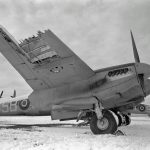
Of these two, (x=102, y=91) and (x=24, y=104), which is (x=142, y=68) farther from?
(x=24, y=104)

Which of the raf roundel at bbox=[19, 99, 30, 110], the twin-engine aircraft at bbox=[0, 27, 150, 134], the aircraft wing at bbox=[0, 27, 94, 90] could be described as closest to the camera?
the aircraft wing at bbox=[0, 27, 94, 90]

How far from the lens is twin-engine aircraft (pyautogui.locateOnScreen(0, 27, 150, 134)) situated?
8.68 m

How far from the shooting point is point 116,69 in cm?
902

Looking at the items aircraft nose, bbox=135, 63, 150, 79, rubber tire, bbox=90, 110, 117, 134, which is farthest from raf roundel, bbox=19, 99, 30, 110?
aircraft nose, bbox=135, 63, 150, 79

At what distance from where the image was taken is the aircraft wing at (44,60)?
8508 mm

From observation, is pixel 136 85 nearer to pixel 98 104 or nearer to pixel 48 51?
pixel 98 104

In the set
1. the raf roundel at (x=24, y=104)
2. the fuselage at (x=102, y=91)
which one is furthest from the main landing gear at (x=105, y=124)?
the raf roundel at (x=24, y=104)

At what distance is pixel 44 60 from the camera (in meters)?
9.04

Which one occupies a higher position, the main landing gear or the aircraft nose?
the aircraft nose

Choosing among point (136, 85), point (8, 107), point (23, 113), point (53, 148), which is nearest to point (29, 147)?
point (53, 148)

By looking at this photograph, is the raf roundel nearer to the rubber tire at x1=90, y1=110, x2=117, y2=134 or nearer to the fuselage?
the fuselage

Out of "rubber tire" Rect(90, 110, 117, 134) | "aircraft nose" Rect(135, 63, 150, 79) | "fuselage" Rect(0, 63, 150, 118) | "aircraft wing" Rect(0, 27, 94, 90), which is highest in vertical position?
"aircraft wing" Rect(0, 27, 94, 90)

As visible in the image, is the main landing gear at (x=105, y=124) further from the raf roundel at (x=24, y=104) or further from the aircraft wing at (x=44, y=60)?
the raf roundel at (x=24, y=104)

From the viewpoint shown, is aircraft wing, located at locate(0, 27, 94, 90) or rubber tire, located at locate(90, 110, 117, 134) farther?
rubber tire, located at locate(90, 110, 117, 134)
